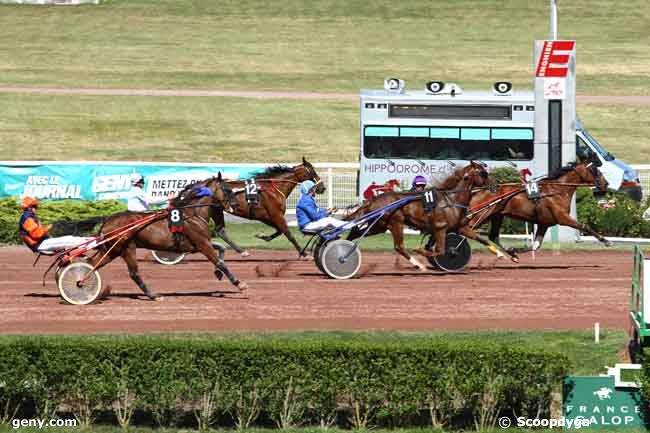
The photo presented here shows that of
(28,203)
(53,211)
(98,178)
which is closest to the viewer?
(28,203)

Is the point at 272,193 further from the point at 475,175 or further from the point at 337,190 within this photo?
the point at 337,190

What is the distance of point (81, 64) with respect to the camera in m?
52.0

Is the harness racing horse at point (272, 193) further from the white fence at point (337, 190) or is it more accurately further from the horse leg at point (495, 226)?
the white fence at point (337, 190)

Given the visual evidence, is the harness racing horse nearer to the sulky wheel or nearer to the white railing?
the sulky wheel

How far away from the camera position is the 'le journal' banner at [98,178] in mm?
28000

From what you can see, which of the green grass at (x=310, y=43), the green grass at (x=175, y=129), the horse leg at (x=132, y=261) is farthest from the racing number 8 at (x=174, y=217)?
the green grass at (x=310, y=43)

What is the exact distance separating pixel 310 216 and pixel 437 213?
6.21ft

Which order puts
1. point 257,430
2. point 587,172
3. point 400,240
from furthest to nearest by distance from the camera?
1. point 587,172
2. point 400,240
3. point 257,430

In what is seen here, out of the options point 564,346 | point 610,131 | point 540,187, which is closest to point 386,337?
point 564,346

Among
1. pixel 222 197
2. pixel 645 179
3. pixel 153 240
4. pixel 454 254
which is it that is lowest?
pixel 454 254

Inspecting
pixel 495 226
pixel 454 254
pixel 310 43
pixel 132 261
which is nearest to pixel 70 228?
pixel 132 261

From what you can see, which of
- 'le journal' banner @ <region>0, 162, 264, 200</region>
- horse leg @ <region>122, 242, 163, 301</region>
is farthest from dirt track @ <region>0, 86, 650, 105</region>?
horse leg @ <region>122, 242, 163, 301</region>

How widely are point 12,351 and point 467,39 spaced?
4526 centimetres

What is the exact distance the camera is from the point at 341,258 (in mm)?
19281
